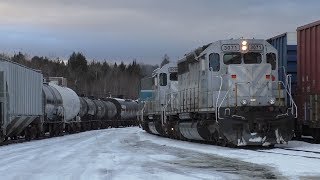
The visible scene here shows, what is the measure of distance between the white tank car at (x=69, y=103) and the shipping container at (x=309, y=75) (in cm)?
2300

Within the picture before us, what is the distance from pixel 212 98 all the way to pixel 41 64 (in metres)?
121

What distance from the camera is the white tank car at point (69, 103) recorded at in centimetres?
3912

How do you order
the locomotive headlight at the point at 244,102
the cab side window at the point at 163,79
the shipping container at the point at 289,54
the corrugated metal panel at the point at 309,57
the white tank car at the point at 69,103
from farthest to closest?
the white tank car at the point at 69,103 → the cab side window at the point at 163,79 → the shipping container at the point at 289,54 → the corrugated metal panel at the point at 309,57 → the locomotive headlight at the point at 244,102

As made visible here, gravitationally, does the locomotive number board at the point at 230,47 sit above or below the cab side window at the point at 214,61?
above

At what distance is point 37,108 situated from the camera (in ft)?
97.0

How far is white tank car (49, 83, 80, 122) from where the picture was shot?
39.1 m

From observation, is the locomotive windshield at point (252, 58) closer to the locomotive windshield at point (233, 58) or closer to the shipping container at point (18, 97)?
Answer: the locomotive windshield at point (233, 58)

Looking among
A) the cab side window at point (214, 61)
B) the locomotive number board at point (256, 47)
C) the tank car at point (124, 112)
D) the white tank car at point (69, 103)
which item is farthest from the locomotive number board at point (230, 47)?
the tank car at point (124, 112)

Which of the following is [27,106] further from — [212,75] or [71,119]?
[71,119]

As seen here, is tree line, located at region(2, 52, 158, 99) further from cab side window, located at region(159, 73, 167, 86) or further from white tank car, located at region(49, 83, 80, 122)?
cab side window, located at region(159, 73, 167, 86)

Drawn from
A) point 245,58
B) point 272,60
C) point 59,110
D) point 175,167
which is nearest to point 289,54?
point 272,60

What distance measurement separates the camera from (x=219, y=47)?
1920 centimetres

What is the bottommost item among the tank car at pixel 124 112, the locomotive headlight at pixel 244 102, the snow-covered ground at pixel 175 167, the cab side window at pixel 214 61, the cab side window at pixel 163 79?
the tank car at pixel 124 112

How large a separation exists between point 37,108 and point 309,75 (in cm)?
1654
